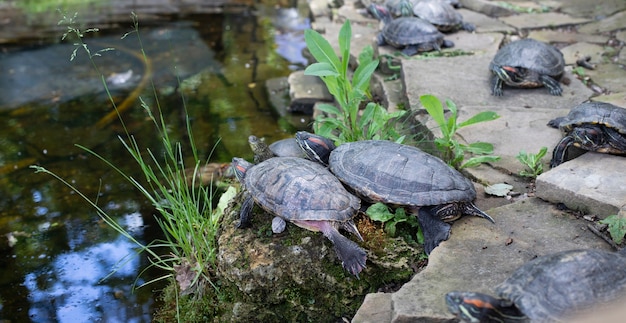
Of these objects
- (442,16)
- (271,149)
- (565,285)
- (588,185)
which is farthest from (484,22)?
(565,285)

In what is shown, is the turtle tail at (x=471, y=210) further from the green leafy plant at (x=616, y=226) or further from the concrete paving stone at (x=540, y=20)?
the concrete paving stone at (x=540, y=20)

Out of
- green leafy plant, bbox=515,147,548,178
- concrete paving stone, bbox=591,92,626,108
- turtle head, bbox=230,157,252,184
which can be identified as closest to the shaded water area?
turtle head, bbox=230,157,252,184

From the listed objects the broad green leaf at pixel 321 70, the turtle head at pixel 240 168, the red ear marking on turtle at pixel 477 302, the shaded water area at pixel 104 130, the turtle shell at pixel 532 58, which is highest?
the broad green leaf at pixel 321 70

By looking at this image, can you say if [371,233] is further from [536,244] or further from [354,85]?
[354,85]

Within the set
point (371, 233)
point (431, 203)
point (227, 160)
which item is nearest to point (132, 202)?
point (227, 160)

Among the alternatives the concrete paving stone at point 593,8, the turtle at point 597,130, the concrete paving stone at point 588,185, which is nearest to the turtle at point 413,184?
the concrete paving stone at point 588,185

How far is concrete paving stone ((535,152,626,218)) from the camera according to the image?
299 cm

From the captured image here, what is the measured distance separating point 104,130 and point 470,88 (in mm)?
3516

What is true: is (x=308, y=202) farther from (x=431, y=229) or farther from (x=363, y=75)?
(x=363, y=75)

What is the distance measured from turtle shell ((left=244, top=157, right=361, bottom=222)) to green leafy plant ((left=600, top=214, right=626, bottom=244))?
1233 millimetres

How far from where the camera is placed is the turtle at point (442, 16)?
6.55 m

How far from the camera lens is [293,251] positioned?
311cm

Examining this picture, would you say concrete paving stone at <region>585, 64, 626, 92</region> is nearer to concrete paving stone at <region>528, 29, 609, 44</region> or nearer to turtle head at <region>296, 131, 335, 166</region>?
concrete paving stone at <region>528, 29, 609, 44</region>

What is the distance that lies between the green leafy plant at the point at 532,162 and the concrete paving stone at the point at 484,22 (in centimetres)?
318
